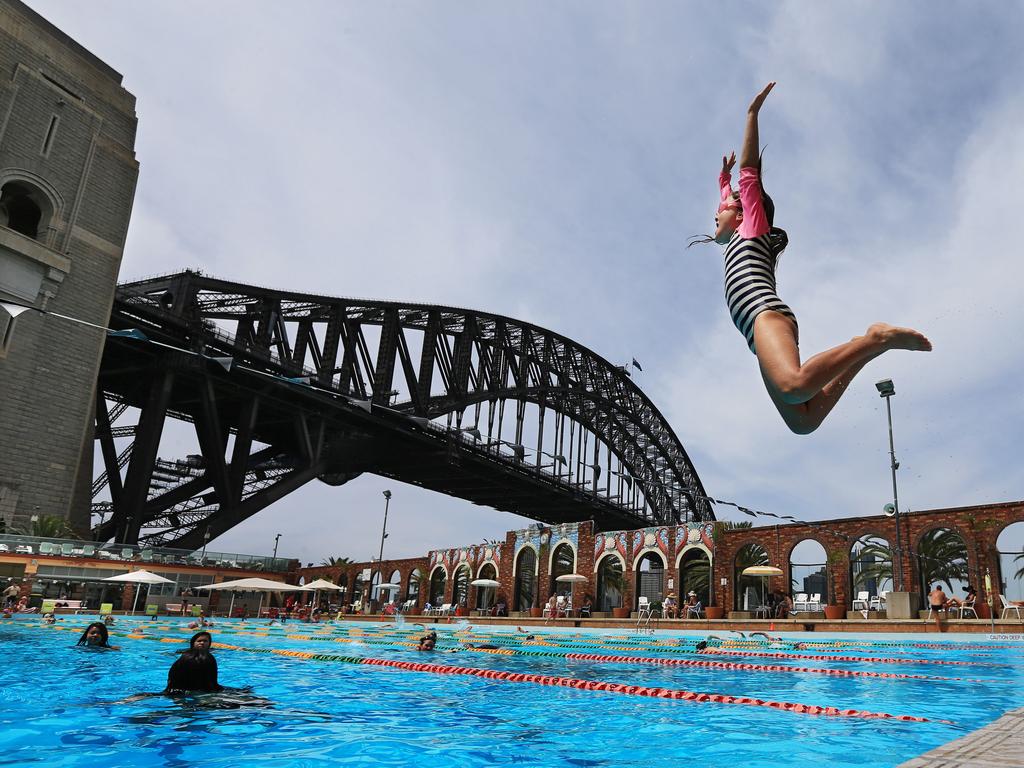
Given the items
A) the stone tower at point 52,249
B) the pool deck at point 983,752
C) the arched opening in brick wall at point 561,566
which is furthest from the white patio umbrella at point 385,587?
the pool deck at point 983,752

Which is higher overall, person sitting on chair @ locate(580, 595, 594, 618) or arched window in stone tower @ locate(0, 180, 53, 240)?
arched window in stone tower @ locate(0, 180, 53, 240)

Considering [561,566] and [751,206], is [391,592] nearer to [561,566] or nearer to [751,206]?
[561,566]

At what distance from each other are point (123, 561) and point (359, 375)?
19174 millimetres

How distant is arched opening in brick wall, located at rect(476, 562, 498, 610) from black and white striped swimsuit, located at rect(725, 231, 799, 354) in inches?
1452

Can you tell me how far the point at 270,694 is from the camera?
857 centimetres

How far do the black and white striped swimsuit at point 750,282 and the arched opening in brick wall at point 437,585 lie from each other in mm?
41695

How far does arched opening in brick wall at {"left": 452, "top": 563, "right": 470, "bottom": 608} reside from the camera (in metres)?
41.5

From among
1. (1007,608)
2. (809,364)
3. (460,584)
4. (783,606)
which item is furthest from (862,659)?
(460,584)

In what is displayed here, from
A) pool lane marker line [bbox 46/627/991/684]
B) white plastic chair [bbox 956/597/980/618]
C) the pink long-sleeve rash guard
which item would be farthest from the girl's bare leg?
white plastic chair [bbox 956/597/980/618]

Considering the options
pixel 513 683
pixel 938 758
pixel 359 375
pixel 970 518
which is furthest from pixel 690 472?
pixel 938 758

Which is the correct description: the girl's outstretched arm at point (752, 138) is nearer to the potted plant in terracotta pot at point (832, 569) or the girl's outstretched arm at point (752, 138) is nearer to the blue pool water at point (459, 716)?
the blue pool water at point (459, 716)

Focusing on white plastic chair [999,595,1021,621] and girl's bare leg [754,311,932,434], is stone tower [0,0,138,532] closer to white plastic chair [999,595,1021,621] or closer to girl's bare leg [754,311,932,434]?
girl's bare leg [754,311,932,434]

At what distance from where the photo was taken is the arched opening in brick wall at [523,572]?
123 ft

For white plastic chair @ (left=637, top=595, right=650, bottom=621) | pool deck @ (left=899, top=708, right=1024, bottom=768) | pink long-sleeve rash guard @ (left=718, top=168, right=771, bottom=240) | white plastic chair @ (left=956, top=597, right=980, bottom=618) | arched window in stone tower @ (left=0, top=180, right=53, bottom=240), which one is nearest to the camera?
pool deck @ (left=899, top=708, right=1024, bottom=768)
